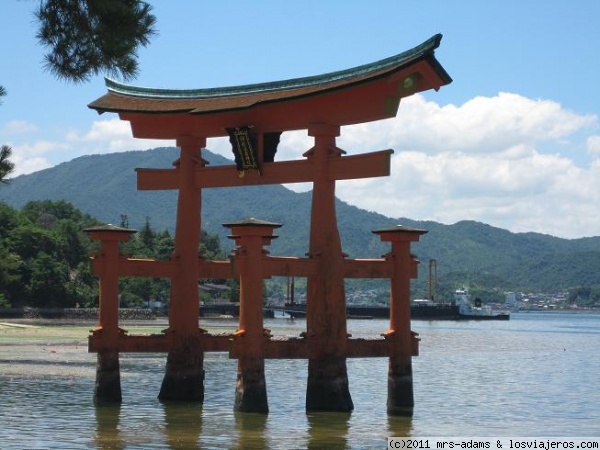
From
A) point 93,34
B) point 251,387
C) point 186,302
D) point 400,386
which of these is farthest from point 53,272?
point 93,34

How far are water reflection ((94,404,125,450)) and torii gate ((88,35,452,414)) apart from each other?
336mm

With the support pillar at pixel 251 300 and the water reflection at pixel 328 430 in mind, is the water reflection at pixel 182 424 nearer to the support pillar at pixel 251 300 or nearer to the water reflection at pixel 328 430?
the support pillar at pixel 251 300

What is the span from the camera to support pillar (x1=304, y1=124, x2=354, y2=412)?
77.6ft

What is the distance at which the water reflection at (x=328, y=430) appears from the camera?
69.4 feet

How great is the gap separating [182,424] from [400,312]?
5.37 m

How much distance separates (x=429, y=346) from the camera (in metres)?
70.7

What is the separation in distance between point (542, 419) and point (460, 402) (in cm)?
428

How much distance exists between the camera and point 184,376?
25688 millimetres

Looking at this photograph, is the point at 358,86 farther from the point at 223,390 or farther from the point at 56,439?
the point at 223,390

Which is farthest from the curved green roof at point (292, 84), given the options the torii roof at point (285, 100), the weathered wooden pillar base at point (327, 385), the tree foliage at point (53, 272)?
the tree foliage at point (53, 272)

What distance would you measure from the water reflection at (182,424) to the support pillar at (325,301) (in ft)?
8.68

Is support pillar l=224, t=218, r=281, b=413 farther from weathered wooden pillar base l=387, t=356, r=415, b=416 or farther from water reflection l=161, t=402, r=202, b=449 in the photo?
weathered wooden pillar base l=387, t=356, r=415, b=416

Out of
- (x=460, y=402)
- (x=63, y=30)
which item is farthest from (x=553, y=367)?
(x=63, y=30)

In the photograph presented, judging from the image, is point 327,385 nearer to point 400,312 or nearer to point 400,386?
point 400,386
